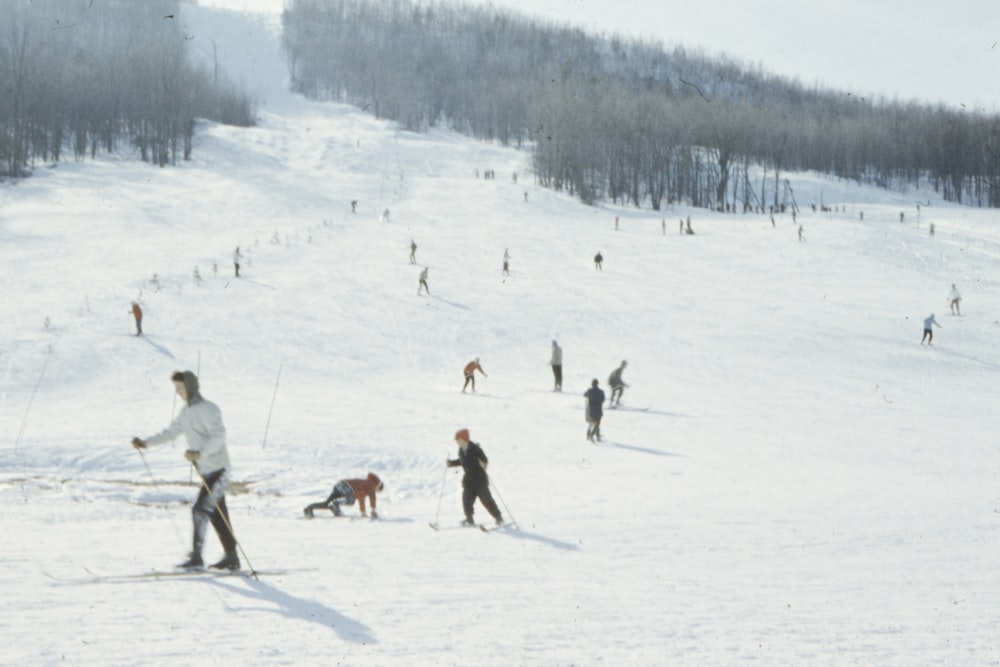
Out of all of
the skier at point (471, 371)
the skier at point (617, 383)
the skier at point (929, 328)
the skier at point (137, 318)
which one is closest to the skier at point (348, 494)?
the skier at point (471, 371)

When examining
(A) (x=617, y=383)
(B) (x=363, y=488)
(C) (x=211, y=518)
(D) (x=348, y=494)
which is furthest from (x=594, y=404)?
(C) (x=211, y=518)

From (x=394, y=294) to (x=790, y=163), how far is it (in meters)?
105

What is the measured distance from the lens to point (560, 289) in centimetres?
3681

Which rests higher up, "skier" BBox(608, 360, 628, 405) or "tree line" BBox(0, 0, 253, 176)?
"tree line" BBox(0, 0, 253, 176)

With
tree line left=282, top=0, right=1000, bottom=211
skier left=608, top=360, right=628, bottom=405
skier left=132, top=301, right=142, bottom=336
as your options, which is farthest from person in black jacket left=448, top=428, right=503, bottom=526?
tree line left=282, top=0, right=1000, bottom=211

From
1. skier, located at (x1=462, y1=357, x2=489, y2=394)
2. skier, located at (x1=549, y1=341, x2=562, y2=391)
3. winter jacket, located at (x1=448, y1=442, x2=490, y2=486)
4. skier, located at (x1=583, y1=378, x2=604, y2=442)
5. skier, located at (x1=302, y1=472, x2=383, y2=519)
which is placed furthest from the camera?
skier, located at (x1=549, y1=341, x2=562, y2=391)

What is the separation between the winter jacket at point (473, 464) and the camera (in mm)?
10766

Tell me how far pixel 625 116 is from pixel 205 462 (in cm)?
8583

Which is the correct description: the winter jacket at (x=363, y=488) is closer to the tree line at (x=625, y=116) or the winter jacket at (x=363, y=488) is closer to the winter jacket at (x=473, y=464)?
the winter jacket at (x=473, y=464)

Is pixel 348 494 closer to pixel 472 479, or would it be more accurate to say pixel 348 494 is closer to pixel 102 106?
pixel 472 479

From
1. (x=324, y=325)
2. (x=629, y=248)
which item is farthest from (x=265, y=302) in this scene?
(x=629, y=248)

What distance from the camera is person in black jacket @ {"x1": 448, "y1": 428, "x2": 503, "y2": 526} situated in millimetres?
10703

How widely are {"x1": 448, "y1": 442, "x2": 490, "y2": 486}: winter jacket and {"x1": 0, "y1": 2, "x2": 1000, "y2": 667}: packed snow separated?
2.29 ft

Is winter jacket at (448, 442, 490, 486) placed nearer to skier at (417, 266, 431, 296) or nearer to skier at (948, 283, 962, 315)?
skier at (417, 266, 431, 296)
